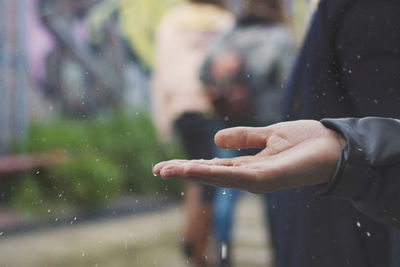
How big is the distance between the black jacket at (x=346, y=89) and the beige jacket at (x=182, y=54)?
7.07 feet

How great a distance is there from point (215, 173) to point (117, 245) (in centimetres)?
395

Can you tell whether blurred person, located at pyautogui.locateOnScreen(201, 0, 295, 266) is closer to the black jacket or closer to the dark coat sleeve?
the black jacket

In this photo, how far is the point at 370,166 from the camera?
1303 mm

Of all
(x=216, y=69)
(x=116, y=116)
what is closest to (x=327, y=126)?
(x=216, y=69)

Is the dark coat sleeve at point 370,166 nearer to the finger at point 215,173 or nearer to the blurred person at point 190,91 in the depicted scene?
the finger at point 215,173

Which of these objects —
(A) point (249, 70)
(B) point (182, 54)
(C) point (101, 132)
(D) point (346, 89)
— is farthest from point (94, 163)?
(D) point (346, 89)

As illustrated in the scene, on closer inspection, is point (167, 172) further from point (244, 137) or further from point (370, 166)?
point (370, 166)

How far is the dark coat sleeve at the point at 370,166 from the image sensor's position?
51.1 inches

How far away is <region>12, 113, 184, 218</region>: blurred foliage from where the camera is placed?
19.6 feet

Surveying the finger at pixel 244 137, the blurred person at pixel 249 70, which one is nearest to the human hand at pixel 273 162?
Result: the finger at pixel 244 137

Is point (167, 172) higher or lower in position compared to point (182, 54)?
higher

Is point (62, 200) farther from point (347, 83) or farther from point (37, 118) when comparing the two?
point (347, 83)

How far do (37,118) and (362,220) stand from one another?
5.11m

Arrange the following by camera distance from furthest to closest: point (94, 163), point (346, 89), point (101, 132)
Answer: point (101, 132) < point (94, 163) < point (346, 89)
